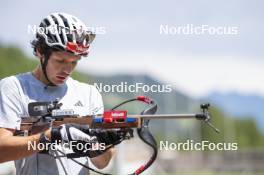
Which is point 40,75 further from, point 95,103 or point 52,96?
point 95,103

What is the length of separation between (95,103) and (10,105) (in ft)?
2.47

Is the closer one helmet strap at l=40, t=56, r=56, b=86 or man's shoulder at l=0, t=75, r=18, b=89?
man's shoulder at l=0, t=75, r=18, b=89

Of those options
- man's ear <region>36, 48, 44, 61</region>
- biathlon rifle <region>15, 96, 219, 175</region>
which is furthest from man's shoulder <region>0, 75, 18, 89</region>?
man's ear <region>36, 48, 44, 61</region>

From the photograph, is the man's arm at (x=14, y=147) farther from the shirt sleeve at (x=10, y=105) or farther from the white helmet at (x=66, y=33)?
the white helmet at (x=66, y=33)

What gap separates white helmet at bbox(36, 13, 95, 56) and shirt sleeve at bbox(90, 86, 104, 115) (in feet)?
1.30

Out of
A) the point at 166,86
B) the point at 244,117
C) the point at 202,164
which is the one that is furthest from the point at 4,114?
the point at 244,117

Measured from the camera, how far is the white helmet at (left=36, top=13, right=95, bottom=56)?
622 centimetres

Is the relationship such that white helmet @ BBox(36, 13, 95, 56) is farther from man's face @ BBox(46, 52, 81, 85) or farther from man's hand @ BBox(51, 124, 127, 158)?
man's hand @ BBox(51, 124, 127, 158)

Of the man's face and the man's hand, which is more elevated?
the man's face

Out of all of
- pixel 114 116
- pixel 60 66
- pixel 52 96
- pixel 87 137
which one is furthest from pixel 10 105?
pixel 114 116

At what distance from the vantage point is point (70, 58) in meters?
6.18

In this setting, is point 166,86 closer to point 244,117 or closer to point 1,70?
point 1,70

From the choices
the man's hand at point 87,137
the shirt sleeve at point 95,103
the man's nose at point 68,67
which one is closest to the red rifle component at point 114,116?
the man's hand at point 87,137

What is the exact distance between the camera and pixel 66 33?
20.7 ft
